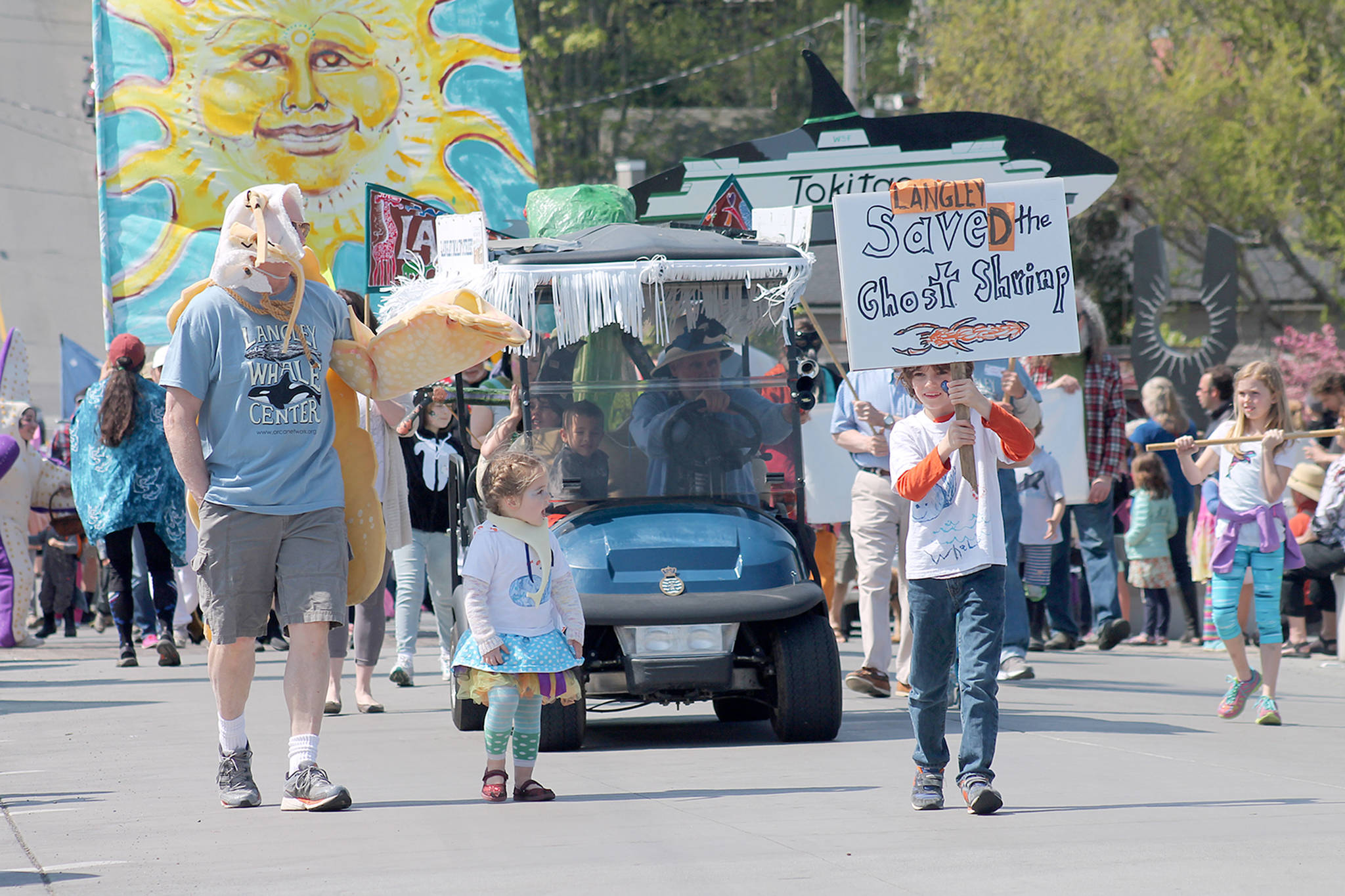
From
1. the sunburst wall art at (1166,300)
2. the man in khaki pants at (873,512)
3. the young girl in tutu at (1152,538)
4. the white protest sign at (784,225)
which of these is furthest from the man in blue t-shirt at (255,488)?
the sunburst wall art at (1166,300)

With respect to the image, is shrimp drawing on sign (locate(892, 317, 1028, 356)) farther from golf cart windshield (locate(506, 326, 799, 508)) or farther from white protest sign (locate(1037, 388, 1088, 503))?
white protest sign (locate(1037, 388, 1088, 503))

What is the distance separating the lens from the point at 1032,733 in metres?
7.44

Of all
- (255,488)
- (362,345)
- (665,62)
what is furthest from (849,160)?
(665,62)

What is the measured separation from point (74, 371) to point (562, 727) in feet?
40.5

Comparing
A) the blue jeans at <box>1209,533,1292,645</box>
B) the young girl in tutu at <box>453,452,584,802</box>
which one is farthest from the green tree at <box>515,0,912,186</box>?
the young girl in tutu at <box>453,452,584,802</box>

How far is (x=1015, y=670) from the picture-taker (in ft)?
32.0

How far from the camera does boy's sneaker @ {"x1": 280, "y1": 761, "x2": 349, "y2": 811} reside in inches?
222

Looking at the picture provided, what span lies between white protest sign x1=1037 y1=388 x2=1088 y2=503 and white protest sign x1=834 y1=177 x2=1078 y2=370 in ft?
17.6

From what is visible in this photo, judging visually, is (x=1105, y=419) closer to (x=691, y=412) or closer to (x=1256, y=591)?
(x=1256, y=591)

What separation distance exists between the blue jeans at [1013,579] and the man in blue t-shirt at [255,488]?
365 cm

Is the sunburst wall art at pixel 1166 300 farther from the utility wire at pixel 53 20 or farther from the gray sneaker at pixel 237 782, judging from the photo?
the utility wire at pixel 53 20

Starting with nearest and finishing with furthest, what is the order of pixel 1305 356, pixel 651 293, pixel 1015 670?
pixel 651 293 → pixel 1015 670 → pixel 1305 356

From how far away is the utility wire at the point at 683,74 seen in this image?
37.5m

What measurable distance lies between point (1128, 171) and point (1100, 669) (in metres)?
22.1
